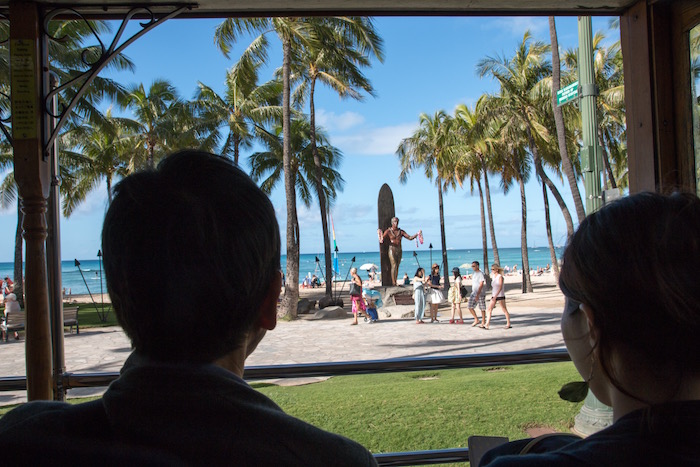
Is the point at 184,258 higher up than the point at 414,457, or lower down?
higher up

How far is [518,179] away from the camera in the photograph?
27.2 metres

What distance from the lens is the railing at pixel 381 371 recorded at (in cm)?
171

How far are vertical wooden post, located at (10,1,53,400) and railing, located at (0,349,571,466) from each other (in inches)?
11.8

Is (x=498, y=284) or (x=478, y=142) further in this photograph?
(x=478, y=142)

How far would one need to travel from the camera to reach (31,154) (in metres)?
2.10

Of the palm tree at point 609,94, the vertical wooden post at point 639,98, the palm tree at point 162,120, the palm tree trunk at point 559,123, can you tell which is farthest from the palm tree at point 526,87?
the vertical wooden post at point 639,98

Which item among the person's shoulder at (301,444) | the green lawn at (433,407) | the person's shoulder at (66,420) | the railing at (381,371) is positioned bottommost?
the green lawn at (433,407)

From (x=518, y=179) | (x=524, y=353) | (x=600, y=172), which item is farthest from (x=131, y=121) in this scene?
(x=524, y=353)

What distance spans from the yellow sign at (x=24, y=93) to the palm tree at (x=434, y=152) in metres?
25.8

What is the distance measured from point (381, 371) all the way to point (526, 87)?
73.8ft

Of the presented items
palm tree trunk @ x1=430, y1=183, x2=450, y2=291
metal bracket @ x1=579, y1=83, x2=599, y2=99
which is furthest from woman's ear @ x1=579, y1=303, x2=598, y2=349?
palm tree trunk @ x1=430, y1=183, x2=450, y2=291

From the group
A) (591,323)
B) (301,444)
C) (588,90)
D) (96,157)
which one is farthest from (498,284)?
(96,157)

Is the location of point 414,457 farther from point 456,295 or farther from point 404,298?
point 404,298

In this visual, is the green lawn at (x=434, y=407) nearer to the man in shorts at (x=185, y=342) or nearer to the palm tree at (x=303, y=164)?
the man in shorts at (x=185, y=342)
